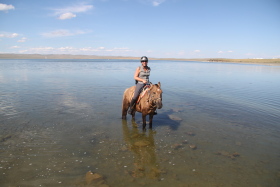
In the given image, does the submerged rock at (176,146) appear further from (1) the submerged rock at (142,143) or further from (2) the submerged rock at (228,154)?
(2) the submerged rock at (228,154)

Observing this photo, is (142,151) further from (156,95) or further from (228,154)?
(228,154)

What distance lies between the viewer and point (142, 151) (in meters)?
7.13

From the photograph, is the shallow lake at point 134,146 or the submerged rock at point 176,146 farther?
the submerged rock at point 176,146

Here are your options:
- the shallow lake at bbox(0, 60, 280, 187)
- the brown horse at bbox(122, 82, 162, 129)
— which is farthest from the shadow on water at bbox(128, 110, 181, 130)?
the brown horse at bbox(122, 82, 162, 129)

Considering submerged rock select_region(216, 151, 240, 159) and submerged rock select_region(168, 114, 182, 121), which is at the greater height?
submerged rock select_region(168, 114, 182, 121)

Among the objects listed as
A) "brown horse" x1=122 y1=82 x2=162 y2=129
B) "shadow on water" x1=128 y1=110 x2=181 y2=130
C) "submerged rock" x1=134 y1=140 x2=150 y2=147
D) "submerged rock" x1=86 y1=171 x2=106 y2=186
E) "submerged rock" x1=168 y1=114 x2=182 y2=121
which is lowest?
"submerged rock" x1=86 y1=171 x2=106 y2=186

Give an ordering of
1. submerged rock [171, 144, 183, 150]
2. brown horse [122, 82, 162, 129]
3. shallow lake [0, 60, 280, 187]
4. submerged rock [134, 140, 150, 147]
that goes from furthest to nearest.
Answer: brown horse [122, 82, 162, 129] < submerged rock [134, 140, 150, 147] < submerged rock [171, 144, 183, 150] < shallow lake [0, 60, 280, 187]

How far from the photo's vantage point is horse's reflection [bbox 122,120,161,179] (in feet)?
19.0

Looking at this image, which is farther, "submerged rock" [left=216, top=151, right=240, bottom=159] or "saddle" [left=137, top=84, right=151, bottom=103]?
"saddle" [left=137, top=84, right=151, bottom=103]

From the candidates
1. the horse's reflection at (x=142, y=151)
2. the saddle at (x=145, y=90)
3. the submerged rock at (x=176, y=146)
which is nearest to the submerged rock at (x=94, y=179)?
the horse's reflection at (x=142, y=151)

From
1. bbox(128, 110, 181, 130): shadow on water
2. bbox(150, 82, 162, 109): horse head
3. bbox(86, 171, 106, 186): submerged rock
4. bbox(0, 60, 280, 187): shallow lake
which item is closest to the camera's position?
bbox(86, 171, 106, 186): submerged rock

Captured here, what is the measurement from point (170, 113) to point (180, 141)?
4123 millimetres

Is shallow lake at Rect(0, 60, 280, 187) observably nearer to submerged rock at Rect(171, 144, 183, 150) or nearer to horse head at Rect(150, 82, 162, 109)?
submerged rock at Rect(171, 144, 183, 150)

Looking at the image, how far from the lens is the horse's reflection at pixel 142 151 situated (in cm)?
578
